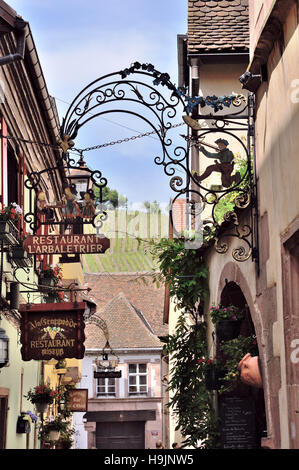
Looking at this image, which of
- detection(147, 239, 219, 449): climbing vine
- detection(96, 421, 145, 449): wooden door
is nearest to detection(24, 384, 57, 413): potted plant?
detection(147, 239, 219, 449): climbing vine

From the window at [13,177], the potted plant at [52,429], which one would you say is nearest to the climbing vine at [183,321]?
the window at [13,177]

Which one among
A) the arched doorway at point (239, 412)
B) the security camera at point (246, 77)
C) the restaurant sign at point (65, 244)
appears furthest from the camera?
the arched doorway at point (239, 412)

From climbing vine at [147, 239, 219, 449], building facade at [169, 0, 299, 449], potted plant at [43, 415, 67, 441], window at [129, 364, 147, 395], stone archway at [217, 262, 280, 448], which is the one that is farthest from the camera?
window at [129, 364, 147, 395]

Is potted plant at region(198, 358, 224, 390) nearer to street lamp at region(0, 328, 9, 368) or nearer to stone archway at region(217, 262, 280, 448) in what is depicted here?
stone archway at region(217, 262, 280, 448)

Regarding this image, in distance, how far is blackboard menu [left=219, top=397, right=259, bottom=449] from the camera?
11000 millimetres

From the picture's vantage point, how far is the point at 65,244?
9.29 meters

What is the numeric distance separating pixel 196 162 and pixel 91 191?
672 centimetres

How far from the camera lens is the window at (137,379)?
4009cm

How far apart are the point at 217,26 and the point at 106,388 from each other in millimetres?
26991

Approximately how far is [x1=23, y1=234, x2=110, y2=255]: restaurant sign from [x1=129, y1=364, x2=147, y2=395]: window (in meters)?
31.5

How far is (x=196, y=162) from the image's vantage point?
53.9 feet

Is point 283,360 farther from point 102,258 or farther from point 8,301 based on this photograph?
point 102,258

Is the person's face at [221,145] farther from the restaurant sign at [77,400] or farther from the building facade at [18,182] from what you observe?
the restaurant sign at [77,400]

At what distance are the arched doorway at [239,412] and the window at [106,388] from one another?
29.2 meters
